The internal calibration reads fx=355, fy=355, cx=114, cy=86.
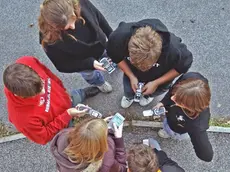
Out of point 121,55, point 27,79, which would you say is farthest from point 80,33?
point 27,79

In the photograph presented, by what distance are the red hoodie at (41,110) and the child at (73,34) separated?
245 mm

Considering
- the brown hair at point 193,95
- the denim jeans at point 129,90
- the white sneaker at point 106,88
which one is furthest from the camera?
the white sneaker at point 106,88

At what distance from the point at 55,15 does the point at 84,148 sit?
120cm

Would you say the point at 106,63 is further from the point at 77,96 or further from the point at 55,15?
the point at 55,15

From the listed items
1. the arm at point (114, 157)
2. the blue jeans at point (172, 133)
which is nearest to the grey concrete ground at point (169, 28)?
the blue jeans at point (172, 133)

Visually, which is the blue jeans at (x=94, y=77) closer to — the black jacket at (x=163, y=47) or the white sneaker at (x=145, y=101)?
the white sneaker at (x=145, y=101)

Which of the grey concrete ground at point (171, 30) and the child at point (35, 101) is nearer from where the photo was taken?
the child at point (35, 101)

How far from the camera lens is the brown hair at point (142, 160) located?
2.98 meters

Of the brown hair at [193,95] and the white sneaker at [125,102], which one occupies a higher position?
the brown hair at [193,95]

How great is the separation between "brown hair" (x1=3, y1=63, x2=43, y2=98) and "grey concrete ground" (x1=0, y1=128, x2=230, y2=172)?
1.71 m

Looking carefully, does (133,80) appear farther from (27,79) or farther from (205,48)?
(205,48)

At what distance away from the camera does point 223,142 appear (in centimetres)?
454

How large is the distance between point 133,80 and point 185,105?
0.91 metres

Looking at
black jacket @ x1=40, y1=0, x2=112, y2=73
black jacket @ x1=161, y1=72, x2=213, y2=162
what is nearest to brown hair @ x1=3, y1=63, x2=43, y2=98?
black jacket @ x1=40, y1=0, x2=112, y2=73
